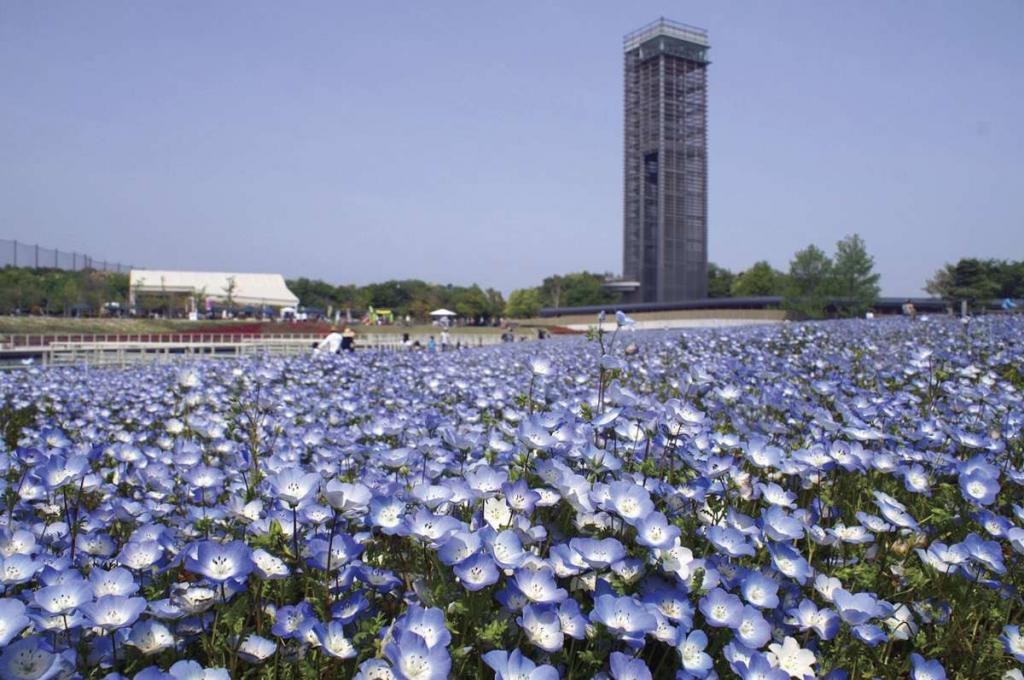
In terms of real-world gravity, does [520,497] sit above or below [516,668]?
above

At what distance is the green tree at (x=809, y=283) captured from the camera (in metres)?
40.2

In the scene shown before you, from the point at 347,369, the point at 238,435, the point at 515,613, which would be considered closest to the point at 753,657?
the point at 515,613

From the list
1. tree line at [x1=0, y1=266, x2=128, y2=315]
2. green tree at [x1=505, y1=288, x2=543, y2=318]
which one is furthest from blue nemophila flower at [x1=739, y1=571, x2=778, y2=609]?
green tree at [x1=505, y1=288, x2=543, y2=318]

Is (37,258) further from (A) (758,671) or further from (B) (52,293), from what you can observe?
(A) (758,671)

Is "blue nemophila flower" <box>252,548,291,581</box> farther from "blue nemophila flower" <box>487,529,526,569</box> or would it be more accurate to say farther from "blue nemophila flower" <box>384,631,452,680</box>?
"blue nemophila flower" <box>487,529,526,569</box>

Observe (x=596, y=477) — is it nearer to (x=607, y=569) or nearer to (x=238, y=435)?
(x=607, y=569)

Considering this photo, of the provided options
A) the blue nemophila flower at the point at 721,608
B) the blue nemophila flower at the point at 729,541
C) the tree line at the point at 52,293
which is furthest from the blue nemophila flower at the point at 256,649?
the tree line at the point at 52,293

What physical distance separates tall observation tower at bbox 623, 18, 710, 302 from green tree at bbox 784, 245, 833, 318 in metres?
20.4

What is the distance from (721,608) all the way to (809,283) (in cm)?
4828

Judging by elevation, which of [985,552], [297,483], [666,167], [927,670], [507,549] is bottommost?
[927,670]

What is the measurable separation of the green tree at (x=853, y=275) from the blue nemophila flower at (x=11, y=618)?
43044 millimetres

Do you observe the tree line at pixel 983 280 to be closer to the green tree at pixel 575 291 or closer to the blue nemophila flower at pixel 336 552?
the green tree at pixel 575 291

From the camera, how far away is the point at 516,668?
140 centimetres

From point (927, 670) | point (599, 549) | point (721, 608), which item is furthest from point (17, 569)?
point (927, 670)
